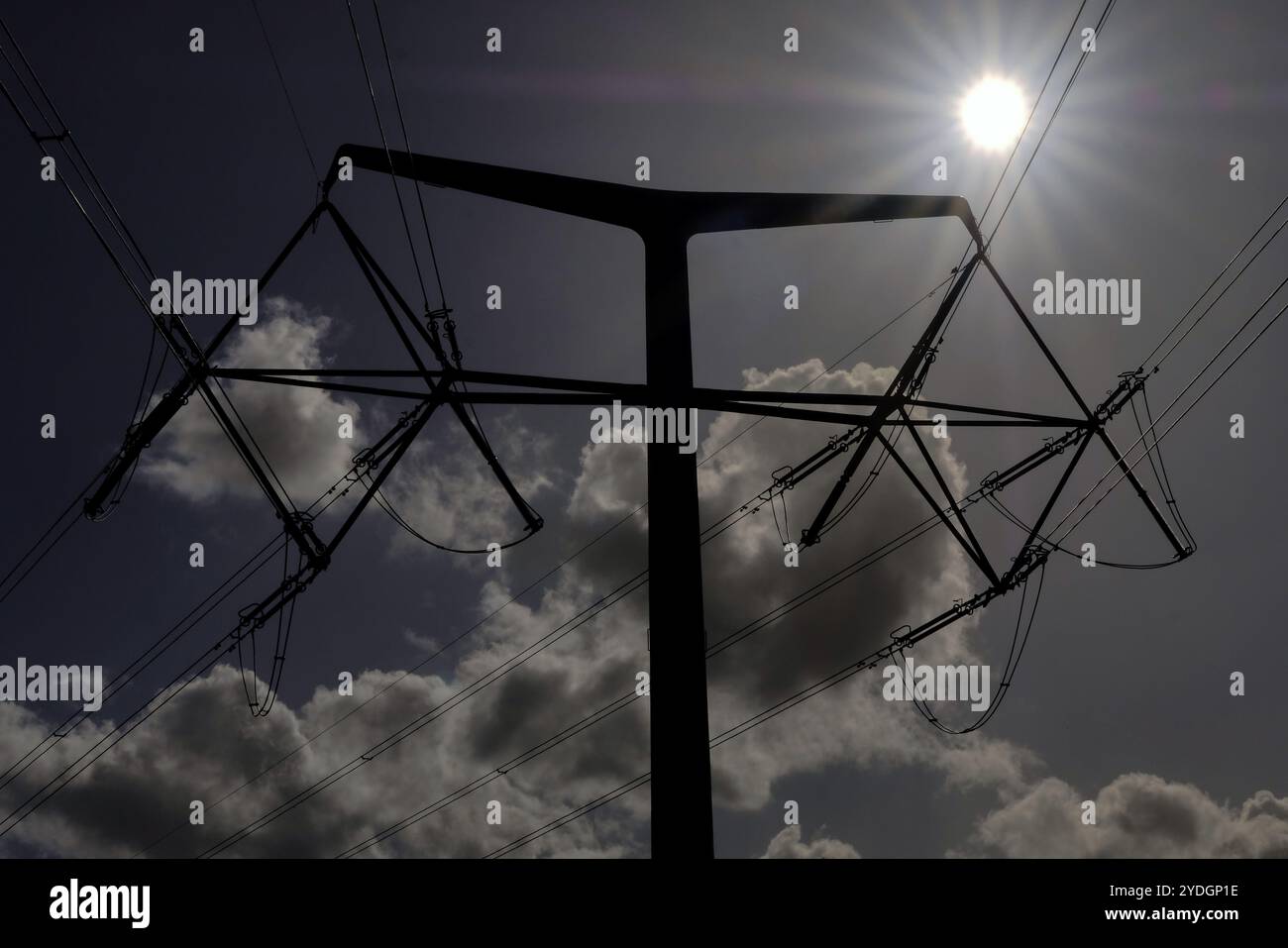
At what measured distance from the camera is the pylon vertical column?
39.1ft

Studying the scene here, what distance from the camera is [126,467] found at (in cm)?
1492

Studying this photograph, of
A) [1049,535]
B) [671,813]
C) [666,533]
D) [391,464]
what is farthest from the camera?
[1049,535]

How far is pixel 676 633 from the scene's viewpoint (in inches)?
498

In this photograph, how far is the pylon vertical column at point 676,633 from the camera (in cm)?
1191
